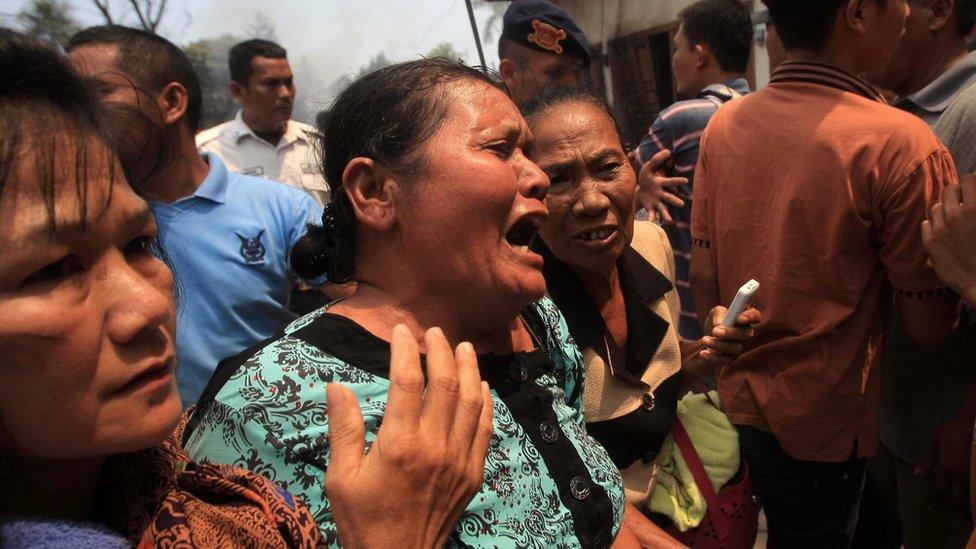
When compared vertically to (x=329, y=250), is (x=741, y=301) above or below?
below

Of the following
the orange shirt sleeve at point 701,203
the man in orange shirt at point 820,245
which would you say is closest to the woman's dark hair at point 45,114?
the man in orange shirt at point 820,245

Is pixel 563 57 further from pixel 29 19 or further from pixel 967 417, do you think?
pixel 29 19

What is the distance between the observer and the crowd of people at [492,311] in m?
0.86

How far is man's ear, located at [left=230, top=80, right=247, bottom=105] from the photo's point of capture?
5.14 metres

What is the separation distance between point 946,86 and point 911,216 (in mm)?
902

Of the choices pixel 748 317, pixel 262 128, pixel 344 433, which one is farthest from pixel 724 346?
pixel 262 128

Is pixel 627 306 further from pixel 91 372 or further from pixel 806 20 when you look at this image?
Result: pixel 91 372

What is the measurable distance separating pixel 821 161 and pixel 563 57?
183 cm

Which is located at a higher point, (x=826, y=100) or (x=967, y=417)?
(x=826, y=100)

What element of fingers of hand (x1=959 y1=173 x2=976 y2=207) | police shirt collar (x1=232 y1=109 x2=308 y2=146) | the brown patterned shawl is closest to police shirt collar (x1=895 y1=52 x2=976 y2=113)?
fingers of hand (x1=959 y1=173 x2=976 y2=207)

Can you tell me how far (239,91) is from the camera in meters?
5.20

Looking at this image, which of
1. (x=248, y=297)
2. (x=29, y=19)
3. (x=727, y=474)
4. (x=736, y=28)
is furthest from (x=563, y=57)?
(x=29, y=19)

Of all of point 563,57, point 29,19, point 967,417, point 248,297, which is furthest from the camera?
point 563,57

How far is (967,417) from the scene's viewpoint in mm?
2172
